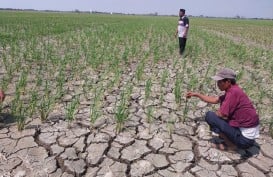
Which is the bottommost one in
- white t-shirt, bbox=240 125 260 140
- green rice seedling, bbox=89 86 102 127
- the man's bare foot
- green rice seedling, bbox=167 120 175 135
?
the man's bare foot

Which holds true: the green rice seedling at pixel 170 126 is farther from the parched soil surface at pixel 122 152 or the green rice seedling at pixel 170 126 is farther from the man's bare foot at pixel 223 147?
the man's bare foot at pixel 223 147

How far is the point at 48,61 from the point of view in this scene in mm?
7977

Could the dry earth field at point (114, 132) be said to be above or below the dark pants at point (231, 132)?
below

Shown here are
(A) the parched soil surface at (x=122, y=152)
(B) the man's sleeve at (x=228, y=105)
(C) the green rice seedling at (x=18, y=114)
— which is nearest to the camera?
(A) the parched soil surface at (x=122, y=152)

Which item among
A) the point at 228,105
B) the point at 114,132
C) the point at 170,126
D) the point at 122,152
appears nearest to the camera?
the point at 228,105

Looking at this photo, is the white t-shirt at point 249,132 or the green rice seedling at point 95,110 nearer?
the white t-shirt at point 249,132

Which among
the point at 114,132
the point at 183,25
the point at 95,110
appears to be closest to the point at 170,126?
the point at 114,132

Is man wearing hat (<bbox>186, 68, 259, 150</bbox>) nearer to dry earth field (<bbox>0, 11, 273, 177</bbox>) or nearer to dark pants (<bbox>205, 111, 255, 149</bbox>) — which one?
dark pants (<bbox>205, 111, 255, 149</bbox>)

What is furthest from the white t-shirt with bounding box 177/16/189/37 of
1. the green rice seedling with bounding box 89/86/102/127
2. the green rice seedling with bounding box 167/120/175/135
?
the green rice seedling with bounding box 167/120/175/135

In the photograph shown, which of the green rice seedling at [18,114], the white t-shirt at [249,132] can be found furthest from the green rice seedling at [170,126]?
the green rice seedling at [18,114]

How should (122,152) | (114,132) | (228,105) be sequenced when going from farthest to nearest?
(114,132) < (122,152) < (228,105)

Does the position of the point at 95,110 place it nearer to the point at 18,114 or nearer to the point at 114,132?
the point at 114,132

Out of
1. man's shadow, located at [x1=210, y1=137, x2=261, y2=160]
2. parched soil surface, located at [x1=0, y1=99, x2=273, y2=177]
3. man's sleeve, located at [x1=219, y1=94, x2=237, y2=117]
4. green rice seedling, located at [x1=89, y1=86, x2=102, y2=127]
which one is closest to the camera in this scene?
parched soil surface, located at [x1=0, y1=99, x2=273, y2=177]

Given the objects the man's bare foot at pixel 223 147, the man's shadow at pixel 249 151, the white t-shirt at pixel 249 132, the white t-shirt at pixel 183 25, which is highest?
the white t-shirt at pixel 183 25
